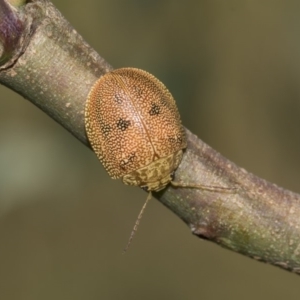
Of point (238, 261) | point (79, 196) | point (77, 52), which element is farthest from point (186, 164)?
point (79, 196)


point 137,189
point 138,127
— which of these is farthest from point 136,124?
point 137,189

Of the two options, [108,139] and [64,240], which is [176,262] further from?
[108,139]

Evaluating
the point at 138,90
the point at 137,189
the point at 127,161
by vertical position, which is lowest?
the point at 127,161

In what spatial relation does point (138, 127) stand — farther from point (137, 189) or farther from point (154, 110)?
point (137, 189)

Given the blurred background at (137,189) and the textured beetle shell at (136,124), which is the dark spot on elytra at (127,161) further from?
the blurred background at (137,189)

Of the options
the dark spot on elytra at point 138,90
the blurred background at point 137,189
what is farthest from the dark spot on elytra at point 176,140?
the blurred background at point 137,189

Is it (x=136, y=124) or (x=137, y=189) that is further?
(x=137, y=189)
